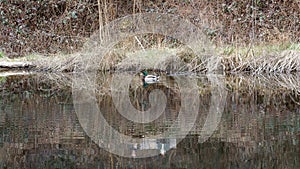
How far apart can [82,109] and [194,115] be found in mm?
1126

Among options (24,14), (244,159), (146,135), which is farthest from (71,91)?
(24,14)

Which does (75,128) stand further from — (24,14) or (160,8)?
(24,14)

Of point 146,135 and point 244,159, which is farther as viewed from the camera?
point 146,135

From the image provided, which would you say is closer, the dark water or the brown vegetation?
the dark water

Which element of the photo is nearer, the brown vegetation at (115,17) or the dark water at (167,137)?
the dark water at (167,137)

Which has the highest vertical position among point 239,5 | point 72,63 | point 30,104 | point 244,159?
point 239,5

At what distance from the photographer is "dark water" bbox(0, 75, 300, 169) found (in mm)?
3066

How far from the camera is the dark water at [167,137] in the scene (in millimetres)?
3066

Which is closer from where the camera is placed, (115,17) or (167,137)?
(167,137)

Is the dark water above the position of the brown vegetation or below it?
below

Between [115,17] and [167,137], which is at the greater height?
[115,17]

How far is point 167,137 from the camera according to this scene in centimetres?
362

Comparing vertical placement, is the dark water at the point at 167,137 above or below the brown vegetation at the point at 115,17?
below

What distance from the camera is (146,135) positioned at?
3732mm
